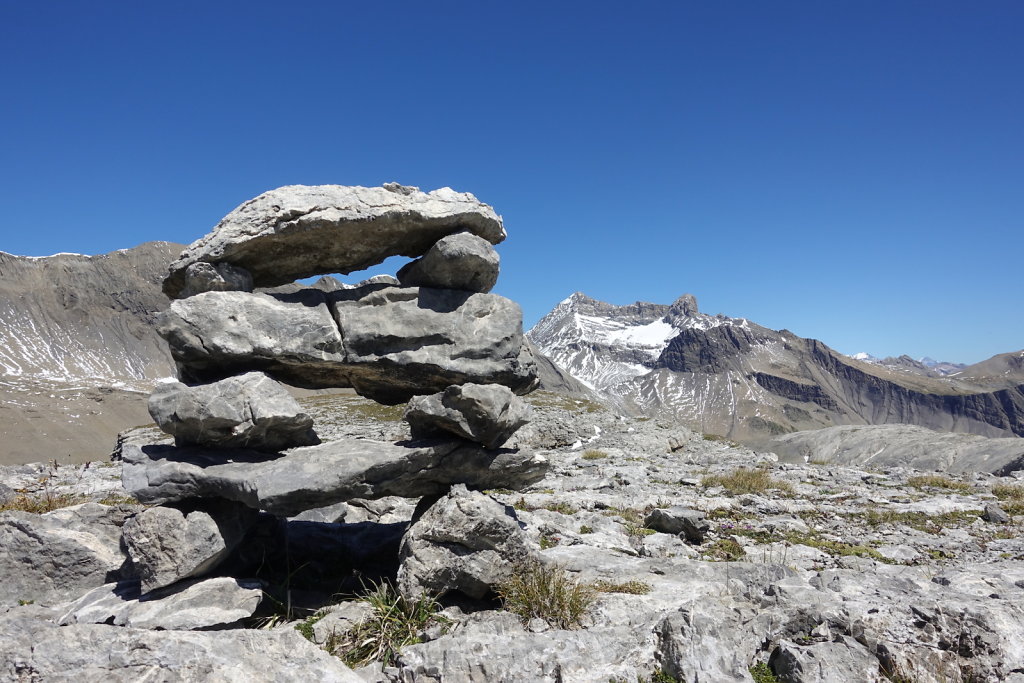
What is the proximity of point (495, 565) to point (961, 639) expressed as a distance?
7.47 metres

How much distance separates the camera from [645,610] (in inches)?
388

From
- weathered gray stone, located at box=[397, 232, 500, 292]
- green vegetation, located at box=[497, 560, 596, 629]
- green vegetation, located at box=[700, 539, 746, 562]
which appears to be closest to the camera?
green vegetation, located at box=[497, 560, 596, 629]

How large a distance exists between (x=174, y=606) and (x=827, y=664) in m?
10.5

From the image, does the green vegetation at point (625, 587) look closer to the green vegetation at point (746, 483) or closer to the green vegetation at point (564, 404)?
the green vegetation at point (746, 483)

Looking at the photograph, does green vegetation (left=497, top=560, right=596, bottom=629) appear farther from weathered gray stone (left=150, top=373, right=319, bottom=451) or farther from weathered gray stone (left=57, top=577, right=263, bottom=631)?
weathered gray stone (left=150, top=373, right=319, bottom=451)

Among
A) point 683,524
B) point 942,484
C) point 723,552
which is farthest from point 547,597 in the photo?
point 942,484

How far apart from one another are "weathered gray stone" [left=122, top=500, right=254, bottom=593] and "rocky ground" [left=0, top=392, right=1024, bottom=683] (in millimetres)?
643

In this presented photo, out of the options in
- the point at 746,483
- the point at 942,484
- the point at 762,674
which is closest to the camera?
the point at 762,674

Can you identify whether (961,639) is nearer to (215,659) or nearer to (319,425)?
(215,659)

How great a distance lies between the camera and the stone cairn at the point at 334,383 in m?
10.8

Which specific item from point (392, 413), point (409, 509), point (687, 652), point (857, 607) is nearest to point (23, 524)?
point (409, 509)

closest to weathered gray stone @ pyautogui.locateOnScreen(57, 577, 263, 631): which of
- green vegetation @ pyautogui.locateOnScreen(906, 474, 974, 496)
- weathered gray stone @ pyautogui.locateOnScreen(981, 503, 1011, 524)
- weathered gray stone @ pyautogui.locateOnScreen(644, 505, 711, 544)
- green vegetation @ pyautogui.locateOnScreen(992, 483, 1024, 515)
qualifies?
weathered gray stone @ pyautogui.locateOnScreen(644, 505, 711, 544)

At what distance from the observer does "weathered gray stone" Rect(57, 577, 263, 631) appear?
9.48 metres

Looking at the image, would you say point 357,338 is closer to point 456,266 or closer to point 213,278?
point 456,266
